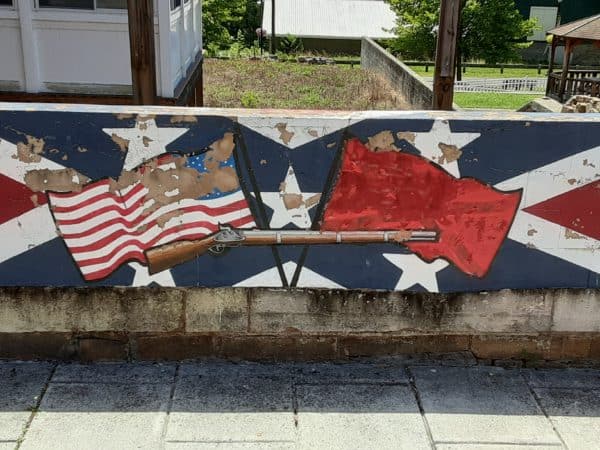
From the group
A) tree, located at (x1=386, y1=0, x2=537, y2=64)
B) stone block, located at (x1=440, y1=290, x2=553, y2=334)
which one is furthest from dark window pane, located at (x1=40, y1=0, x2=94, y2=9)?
tree, located at (x1=386, y1=0, x2=537, y2=64)

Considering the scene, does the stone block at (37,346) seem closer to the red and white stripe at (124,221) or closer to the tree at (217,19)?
the red and white stripe at (124,221)

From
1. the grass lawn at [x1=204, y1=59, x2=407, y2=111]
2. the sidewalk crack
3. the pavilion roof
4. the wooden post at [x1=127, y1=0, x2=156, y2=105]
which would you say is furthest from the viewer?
the pavilion roof

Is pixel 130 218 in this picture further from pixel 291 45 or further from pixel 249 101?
pixel 291 45

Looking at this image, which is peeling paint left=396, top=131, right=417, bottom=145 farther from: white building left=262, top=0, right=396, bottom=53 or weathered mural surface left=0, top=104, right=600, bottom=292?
white building left=262, top=0, right=396, bottom=53

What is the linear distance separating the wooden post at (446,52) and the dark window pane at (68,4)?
5.82m

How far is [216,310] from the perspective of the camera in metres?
4.94

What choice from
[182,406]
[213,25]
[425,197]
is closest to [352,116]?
[425,197]

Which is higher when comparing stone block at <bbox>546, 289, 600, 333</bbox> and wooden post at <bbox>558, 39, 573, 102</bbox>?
stone block at <bbox>546, 289, 600, 333</bbox>

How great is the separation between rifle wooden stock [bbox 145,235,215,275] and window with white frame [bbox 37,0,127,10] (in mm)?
6800

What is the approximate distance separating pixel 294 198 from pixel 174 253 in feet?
2.99

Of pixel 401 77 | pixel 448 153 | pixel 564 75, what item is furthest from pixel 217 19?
pixel 448 153

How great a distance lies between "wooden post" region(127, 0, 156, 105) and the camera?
23.8 ft

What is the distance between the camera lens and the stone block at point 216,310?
491 cm

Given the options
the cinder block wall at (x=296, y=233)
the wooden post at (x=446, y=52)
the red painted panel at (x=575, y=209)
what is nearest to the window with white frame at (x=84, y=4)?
the wooden post at (x=446, y=52)
